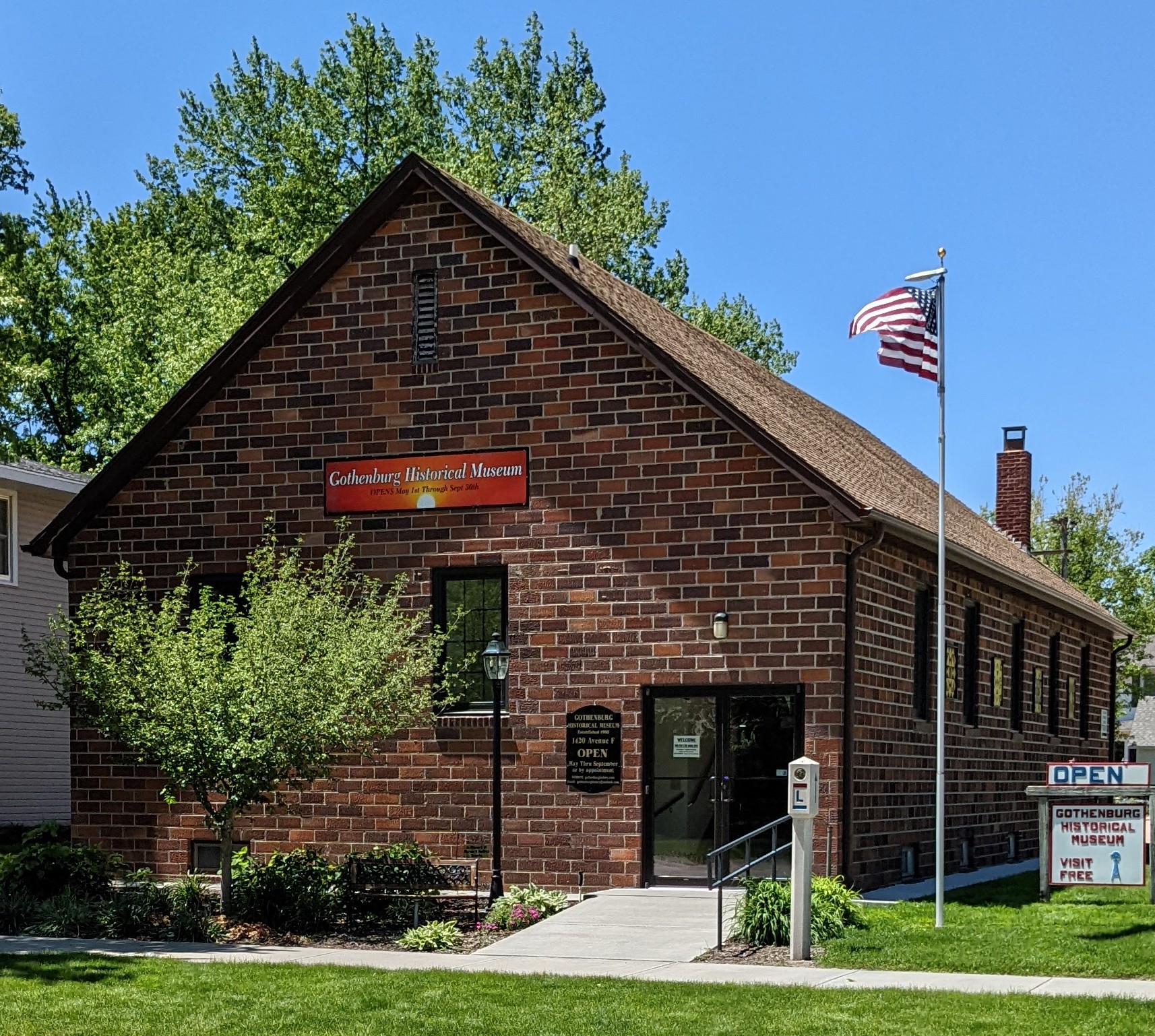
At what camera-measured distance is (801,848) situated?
15266 mm

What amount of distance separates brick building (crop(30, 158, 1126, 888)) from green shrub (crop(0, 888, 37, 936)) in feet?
6.46

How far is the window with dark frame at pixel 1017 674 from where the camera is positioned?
27.4 metres

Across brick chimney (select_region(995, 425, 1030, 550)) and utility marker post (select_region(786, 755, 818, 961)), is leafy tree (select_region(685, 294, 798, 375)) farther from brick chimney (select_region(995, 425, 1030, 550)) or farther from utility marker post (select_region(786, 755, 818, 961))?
utility marker post (select_region(786, 755, 818, 961))

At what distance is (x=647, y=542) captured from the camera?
2028 centimetres

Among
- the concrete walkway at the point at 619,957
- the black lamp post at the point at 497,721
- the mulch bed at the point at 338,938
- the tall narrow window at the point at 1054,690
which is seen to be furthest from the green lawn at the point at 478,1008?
the tall narrow window at the point at 1054,690

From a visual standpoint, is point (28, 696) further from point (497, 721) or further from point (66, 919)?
point (497, 721)

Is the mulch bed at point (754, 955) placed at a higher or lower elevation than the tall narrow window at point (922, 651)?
lower

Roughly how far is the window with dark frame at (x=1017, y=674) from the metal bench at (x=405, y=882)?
38.8 feet

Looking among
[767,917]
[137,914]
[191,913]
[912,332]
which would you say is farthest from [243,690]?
[912,332]

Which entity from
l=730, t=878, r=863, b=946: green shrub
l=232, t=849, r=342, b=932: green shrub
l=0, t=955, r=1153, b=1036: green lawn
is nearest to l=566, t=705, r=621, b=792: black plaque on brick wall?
l=232, t=849, r=342, b=932: green shrub

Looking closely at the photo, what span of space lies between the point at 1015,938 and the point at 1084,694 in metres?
18.0

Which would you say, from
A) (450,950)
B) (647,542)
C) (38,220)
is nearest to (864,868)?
(647,542)

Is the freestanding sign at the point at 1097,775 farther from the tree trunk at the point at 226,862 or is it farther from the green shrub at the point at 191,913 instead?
the green shrub at the point at 191,913

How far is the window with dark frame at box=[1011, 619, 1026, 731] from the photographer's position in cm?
2741
